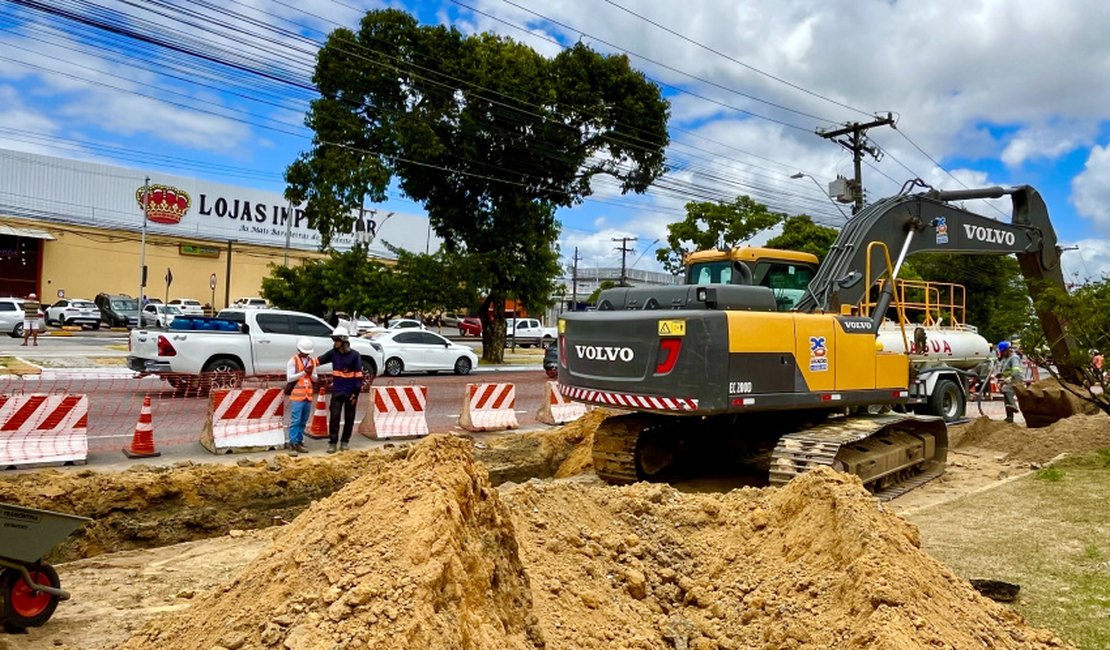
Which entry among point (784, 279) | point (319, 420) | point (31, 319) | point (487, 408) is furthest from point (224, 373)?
point (31, 319)

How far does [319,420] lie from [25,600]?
24.4 ft

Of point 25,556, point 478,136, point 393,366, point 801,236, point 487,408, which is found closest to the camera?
point 25,556

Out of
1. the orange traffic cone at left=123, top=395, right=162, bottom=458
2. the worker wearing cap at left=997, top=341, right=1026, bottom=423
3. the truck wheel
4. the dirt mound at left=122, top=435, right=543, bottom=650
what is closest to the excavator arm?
the truck wheel

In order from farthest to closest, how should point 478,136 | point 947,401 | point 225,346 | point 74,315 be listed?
point 74,315 < point 478,136 < point 225,346 < point 947,401

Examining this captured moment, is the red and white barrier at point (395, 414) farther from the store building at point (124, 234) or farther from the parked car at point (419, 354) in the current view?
the store building at point (124, 234)

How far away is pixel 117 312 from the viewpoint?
42.5 m

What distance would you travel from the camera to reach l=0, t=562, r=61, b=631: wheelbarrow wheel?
15.3ft

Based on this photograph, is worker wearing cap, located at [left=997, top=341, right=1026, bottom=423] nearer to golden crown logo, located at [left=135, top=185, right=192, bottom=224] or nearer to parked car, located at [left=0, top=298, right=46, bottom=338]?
parked car, located at [left=0, top=298, right=46, bottom=338]

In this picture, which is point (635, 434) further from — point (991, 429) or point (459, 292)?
point (459, 292)

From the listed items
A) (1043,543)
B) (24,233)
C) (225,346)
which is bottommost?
(1043,543)

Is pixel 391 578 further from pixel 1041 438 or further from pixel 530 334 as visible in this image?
pixel 530 334

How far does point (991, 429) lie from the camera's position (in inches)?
535

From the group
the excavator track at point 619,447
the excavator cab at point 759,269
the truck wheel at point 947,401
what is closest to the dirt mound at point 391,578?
the excavator track at point 619,447

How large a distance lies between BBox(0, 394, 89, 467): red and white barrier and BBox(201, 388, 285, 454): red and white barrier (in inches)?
57.8
